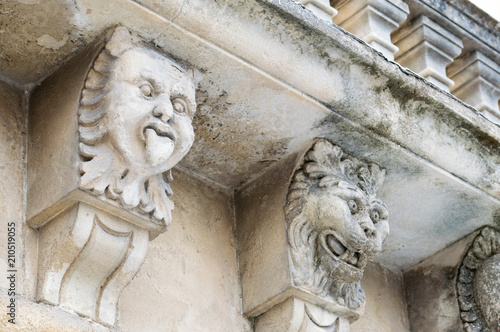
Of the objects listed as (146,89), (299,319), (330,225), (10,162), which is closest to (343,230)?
(330,225)

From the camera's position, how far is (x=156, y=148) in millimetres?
Answer: 2566

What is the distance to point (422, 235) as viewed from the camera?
11.6ft

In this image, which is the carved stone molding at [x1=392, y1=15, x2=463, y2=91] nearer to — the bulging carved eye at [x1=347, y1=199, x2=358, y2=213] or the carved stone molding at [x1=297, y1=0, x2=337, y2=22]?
the carved stone molding at [x1=297, y1=0, x2=337, y2=22]

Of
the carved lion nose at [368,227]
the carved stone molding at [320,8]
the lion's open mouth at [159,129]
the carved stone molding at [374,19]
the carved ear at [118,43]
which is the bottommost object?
the carved lion nose at [368,227]

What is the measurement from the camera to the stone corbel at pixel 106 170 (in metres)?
2.55

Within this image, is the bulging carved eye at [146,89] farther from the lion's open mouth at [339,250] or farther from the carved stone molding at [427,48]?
the carved stone molding at [427,48]

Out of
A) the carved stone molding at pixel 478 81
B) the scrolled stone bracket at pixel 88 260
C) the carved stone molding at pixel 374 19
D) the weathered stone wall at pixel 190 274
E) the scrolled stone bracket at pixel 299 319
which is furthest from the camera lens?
the carved stone molding at pixel 478 81

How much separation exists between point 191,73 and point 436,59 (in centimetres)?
113

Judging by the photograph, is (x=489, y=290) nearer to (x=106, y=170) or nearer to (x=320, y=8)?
(x=320, y=8)

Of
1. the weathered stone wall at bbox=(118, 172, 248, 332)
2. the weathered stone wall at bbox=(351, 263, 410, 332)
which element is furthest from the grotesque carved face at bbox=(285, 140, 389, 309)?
the weathered stone wall at bbox=(351, 263, 410, 332)

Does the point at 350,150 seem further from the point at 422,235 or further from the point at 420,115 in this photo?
the point at 422,235

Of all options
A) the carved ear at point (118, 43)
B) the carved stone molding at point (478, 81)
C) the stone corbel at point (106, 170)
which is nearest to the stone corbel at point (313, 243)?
the stone corbel at point (106, 170)

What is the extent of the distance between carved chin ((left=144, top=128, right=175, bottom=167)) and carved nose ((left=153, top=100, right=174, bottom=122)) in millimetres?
51

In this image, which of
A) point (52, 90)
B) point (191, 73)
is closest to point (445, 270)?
point (191, 73)
